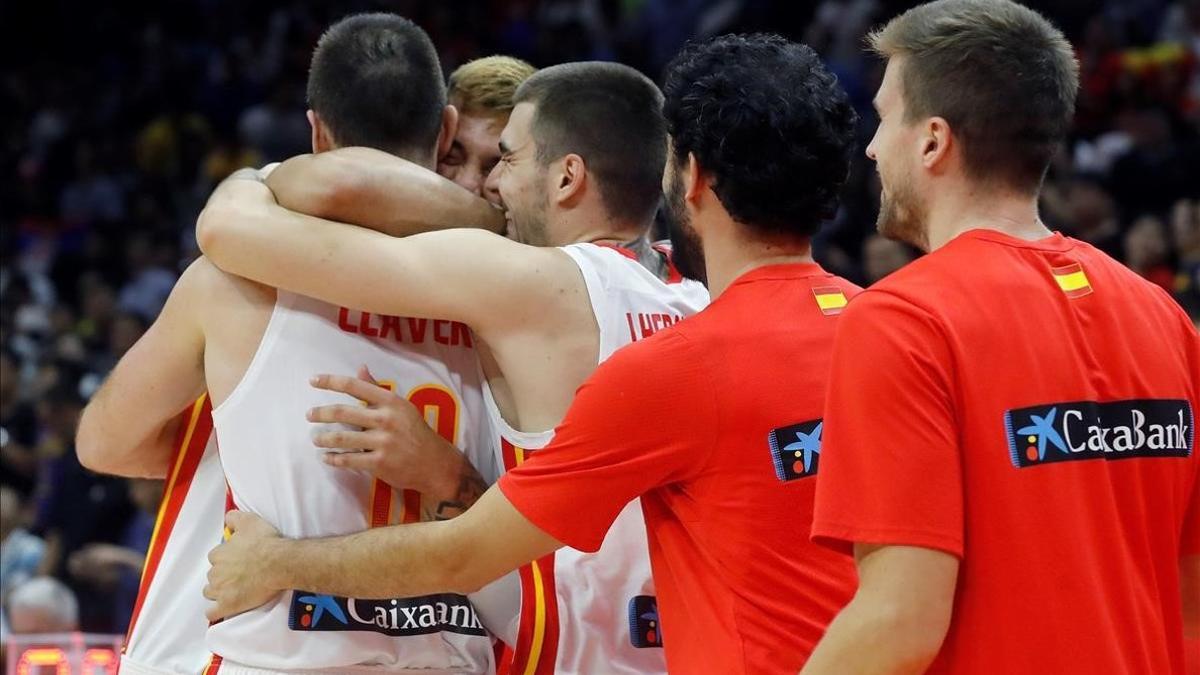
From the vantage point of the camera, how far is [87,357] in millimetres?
11516

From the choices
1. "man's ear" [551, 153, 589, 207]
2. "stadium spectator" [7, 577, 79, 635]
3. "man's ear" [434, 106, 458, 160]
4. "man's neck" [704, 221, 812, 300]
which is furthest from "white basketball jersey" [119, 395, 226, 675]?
"stadium spectator" [7, 577, 79, 635]

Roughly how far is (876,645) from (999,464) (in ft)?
1.12

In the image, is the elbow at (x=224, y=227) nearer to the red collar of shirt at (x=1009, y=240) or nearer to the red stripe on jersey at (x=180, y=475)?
the red stripe on jersey at (x=180, y=475)

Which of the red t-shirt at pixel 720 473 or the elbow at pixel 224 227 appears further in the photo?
the elbow at pixel 224 227

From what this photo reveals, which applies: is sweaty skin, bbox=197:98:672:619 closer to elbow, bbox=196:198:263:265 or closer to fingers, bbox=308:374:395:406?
elbow, bbox=196:198:263:265

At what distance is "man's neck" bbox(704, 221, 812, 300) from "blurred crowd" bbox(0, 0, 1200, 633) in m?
4.62

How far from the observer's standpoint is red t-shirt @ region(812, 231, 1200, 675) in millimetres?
2277

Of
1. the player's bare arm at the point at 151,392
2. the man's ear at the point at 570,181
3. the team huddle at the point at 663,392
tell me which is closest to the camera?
the team huddle at the point at 663,392

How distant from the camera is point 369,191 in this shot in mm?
3289

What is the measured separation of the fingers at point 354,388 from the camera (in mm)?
3234

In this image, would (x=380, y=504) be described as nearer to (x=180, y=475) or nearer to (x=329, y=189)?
(x=180, y=475)

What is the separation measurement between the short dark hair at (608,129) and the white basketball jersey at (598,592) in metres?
0.27

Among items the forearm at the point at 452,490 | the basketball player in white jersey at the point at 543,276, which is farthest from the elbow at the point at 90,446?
the forearm at the point at 452,490

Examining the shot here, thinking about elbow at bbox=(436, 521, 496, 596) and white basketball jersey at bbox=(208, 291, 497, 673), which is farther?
white basketball jersey at bbox=(208, 291, 497, 673)
